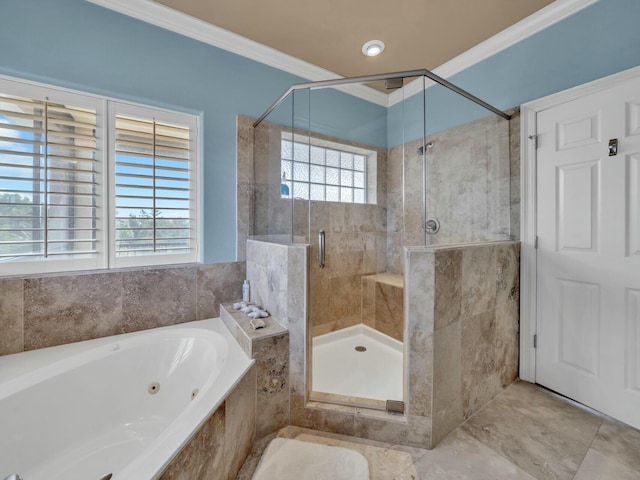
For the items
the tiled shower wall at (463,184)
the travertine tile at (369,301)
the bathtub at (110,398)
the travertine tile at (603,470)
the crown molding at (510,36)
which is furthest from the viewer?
the travertine tile at (369,301)

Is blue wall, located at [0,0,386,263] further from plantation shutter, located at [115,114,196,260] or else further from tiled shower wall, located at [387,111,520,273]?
tiled shower wall, located at [387,111,520,273]

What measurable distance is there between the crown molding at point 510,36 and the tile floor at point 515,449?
2158 millimetres

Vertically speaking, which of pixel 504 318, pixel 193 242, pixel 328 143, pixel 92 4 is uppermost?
pixel 92 4

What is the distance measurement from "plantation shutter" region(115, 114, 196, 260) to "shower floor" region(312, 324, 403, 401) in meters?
1.33

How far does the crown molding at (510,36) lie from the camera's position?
1.68 metres

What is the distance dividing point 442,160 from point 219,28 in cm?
195

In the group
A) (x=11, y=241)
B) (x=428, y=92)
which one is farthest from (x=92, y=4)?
(x=428, y=92)

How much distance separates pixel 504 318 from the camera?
179cm

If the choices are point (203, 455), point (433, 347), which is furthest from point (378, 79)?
point (203, 455)

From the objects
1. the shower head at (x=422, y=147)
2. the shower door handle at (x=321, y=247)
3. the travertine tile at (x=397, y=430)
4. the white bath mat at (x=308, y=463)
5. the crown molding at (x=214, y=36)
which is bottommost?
the white bath mat at (x=308, y=463)

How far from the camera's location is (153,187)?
181 cm

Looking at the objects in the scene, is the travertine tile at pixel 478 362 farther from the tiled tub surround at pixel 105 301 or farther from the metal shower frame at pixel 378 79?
the tiled tub surround at pixel 105 301

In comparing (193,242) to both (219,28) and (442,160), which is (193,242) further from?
(442,160)

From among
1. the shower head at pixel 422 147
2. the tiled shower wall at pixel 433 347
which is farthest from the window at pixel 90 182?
the shower head at pixel 422 147
